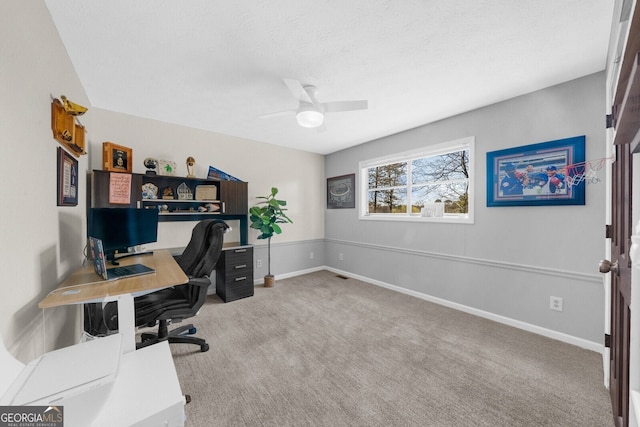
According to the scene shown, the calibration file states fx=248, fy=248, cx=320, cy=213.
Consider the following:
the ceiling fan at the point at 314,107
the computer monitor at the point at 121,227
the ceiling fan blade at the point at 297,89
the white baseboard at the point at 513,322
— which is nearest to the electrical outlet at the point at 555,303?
the white baseboard at the point at 513,322

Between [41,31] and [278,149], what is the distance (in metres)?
3.27

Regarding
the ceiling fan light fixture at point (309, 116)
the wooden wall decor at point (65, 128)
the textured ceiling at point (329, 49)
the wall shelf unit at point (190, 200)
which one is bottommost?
the wall shelf unit at point (190, 200)

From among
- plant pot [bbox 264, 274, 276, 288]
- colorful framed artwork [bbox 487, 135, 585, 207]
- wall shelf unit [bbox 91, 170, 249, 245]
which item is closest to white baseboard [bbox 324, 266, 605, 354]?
colorful framed artwork [bbox 487, 135, 585, 207]

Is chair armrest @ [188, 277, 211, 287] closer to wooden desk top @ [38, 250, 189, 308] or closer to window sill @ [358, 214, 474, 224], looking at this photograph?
wooden desk top @ [38, 250, 189, 308]

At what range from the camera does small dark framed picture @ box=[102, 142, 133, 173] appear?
2734mm

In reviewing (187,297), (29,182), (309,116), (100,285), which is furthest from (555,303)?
(29,182)

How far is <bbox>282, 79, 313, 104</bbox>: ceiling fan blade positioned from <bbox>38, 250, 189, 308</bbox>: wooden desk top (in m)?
1.64

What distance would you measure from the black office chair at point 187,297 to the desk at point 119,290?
0.80 ft

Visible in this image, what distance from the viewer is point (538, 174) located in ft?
8.07

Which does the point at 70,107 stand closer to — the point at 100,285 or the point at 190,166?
the point at 100,285

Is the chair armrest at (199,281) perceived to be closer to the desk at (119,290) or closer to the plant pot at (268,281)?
the desk at (119,290)

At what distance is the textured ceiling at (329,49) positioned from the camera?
151 cm

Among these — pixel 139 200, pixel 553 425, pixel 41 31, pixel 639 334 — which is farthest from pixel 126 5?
pixel 553 425

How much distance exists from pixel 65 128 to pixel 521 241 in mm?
3970
